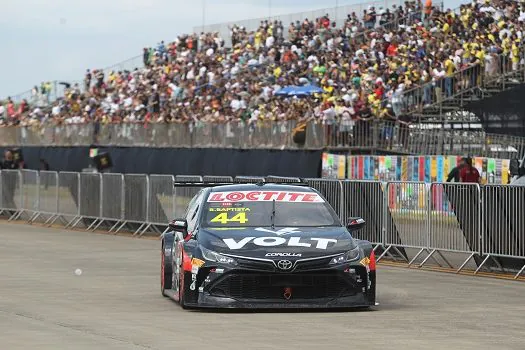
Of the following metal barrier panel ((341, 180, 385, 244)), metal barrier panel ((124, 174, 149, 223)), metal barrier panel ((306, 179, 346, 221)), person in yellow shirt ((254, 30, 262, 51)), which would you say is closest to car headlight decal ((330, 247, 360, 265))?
metal barrier panel ((341, 180, 385, 244))

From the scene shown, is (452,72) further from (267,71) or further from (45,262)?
(45,262)

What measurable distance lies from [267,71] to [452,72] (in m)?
10.8

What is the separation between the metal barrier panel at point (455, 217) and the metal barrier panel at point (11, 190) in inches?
723

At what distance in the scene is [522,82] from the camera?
3800 centimetres

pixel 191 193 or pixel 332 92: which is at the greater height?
pixel 332 92

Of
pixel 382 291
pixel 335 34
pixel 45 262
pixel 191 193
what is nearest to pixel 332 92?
pixel 335 34

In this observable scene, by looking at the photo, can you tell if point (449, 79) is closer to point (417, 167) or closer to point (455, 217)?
point (417, 167)

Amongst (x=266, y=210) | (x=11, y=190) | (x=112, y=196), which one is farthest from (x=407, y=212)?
(x=11, y=190)

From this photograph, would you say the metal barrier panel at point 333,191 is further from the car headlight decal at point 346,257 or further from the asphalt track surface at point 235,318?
the car headlight decal at point 346,257

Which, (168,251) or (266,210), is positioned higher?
(266,210)

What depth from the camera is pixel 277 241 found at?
47.5 ft

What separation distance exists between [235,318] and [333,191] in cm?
1145

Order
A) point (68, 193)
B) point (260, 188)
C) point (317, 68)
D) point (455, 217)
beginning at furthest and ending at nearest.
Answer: point (317, 68), point (68, 193), point (455, 217), point (260, 188)

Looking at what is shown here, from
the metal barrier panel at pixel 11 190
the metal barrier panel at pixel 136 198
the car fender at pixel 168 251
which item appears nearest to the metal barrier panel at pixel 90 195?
the metal barrier panel at pixel 136 198
